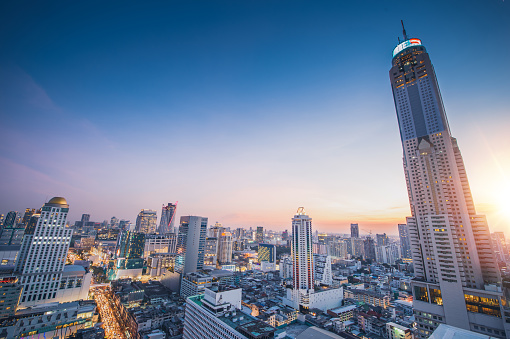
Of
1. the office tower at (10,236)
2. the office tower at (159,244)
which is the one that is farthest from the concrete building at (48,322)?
the office tower at (10,236)

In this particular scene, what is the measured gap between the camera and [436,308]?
3145 centimetres

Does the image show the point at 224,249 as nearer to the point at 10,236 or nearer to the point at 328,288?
the point at 328,288

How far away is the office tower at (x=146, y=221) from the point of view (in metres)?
181

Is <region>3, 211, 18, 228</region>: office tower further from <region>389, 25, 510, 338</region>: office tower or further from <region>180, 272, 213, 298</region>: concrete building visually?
<region>389, 25, 510, 338</region>: office tower

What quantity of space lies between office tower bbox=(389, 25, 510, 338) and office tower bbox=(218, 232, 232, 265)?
85.2 meters

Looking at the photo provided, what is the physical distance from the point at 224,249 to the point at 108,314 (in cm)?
5999

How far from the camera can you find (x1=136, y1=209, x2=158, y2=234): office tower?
181 meters

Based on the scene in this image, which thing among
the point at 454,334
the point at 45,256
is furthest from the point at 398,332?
the point at 45,256

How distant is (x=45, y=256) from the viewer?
51.5 metres

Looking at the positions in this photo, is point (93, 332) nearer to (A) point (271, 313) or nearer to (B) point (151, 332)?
(B) point (151, 332)

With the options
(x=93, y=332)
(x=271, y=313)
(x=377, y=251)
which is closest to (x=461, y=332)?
(x=271, y=313)

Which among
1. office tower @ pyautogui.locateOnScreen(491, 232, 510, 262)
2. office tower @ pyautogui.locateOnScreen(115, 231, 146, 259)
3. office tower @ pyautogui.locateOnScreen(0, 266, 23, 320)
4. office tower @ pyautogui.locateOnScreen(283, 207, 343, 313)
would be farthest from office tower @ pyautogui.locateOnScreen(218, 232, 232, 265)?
office tower @ pyautogui.locateOnScreen(491, 232, 510, 262)

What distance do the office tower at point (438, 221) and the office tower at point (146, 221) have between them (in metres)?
193

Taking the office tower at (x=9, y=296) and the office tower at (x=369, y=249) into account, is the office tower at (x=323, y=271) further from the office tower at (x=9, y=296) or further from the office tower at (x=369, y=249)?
the office tower at (x=369, y=249)
